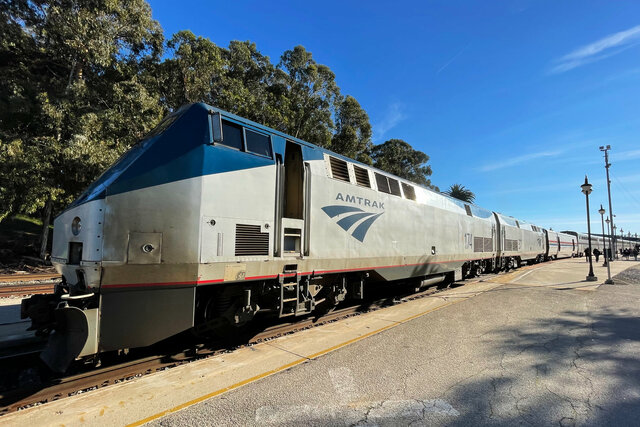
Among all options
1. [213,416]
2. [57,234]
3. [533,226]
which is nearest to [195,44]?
[57,234]

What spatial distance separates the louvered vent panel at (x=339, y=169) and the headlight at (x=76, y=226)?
4.43 m

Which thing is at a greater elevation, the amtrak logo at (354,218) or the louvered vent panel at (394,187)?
the louvered vent panel at (394,187)

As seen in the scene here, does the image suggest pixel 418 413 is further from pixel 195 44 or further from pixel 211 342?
pixel 195 44

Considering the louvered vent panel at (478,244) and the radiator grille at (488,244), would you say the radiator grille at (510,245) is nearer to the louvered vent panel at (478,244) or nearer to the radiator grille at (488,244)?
the radiator grille at (488,244)

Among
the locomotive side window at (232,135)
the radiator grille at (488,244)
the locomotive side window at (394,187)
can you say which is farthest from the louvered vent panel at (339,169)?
the radiator grille at (488,244)

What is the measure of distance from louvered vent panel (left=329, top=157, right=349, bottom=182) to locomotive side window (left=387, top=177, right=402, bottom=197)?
6.67ft

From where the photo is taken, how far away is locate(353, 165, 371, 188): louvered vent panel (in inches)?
303

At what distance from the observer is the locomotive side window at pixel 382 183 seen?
332 inches

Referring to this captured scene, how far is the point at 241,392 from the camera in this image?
376cm

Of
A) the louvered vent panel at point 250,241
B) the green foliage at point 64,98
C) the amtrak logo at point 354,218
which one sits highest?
the green foliage at point 64,98

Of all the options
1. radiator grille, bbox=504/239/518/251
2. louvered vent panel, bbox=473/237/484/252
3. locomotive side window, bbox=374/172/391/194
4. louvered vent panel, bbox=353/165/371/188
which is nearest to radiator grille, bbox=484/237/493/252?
louvered vent panel, bbox=473/237/484/252

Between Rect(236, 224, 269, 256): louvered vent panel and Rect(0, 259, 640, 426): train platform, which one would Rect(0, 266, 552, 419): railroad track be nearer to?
Rect(0, 259, 640, 426): train platform

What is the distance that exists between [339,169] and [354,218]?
1.16 meters

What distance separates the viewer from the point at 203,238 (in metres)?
4.42
